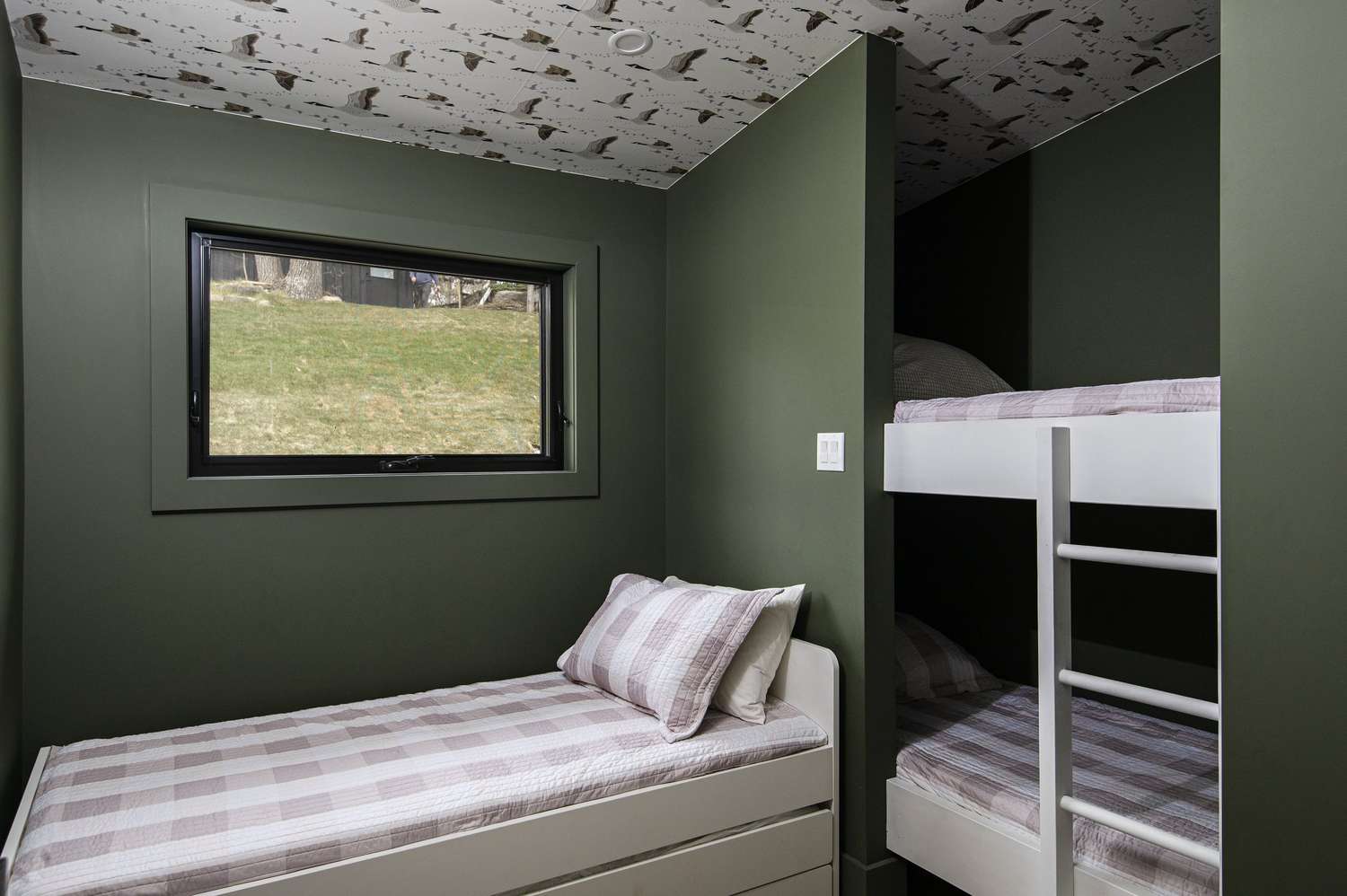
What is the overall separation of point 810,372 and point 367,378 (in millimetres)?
1518

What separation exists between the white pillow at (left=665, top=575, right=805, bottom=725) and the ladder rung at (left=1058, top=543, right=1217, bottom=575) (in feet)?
2.79

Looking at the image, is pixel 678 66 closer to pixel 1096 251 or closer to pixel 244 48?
pixel 244 48

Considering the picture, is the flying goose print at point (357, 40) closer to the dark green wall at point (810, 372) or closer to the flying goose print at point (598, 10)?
the flying goose print at point (598, 10)

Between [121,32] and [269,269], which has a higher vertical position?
[121,32]

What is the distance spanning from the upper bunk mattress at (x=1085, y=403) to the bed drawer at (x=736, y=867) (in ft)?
3.65

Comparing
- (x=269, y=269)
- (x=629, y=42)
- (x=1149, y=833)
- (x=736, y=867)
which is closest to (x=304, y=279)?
(x=269, y=269)

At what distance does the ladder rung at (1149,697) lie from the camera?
4.07ft

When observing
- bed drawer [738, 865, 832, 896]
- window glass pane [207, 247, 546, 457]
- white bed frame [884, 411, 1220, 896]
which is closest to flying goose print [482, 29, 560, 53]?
window glass pane [207, 247, 546, 457]

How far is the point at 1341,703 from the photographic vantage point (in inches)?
39.3

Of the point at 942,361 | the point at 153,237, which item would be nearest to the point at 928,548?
the point at 942,361

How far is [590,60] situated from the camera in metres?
2.13

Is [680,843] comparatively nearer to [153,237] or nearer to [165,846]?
[165,846]

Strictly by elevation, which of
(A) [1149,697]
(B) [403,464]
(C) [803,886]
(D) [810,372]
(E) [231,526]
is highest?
(D) [810,372]

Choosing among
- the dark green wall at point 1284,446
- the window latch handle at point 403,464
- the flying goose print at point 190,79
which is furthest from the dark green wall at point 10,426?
the dark green wall at point 1284,446
